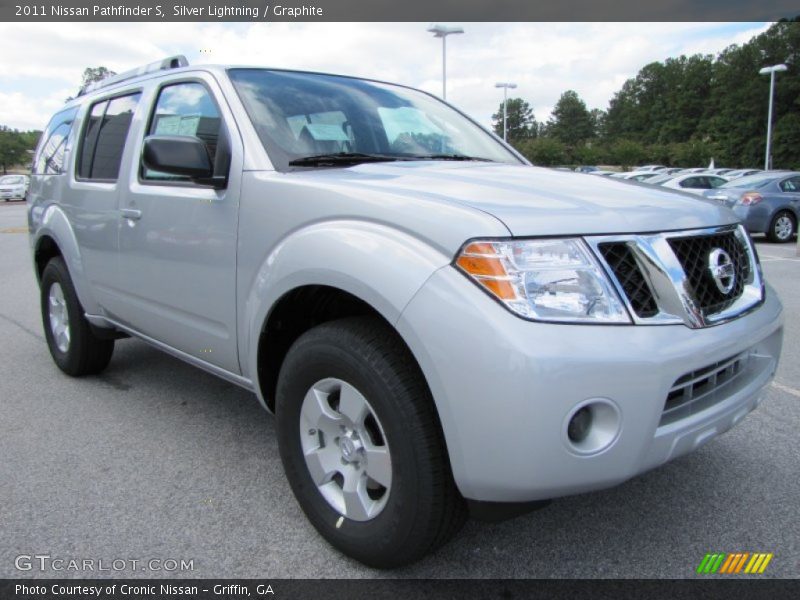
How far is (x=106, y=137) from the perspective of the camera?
3809 millimetres

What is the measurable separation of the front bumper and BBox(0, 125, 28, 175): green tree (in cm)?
7250

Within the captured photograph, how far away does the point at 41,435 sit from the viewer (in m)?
Result: 3.45

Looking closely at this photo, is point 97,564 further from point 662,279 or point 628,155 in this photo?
point 628,155

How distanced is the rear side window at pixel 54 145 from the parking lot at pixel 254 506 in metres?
1.61

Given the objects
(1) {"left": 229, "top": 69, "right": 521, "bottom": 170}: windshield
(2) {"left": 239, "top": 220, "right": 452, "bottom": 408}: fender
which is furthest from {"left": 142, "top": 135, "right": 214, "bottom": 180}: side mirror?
(2) {"left": 239, "top": 220, "right": 452, "bottom": 408}: fender

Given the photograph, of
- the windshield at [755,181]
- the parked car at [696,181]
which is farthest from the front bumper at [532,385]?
the parked car at [696,181]

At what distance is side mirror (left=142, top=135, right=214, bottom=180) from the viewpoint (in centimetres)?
257

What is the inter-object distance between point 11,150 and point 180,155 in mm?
74446

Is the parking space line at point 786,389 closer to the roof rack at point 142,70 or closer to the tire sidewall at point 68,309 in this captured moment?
the roof rack at point 142,70

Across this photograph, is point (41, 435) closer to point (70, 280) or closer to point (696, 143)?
point (70, 280)

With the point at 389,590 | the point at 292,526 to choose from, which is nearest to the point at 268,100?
the point at 292,526

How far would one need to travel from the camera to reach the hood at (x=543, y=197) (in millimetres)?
1898

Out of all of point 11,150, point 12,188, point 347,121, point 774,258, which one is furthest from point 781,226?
point 11,150

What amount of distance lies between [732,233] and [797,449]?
1415 millimetres
